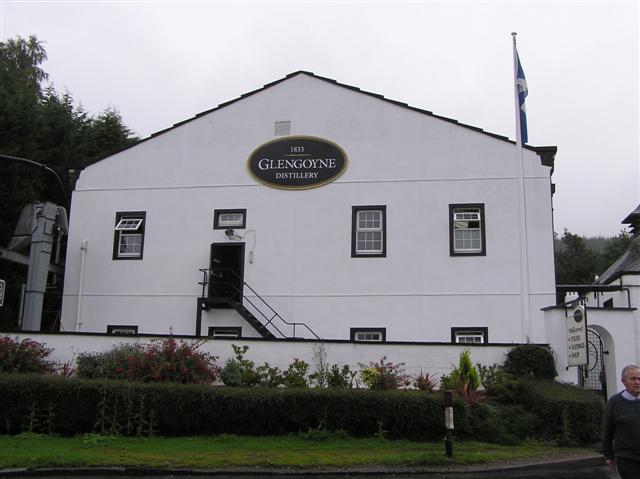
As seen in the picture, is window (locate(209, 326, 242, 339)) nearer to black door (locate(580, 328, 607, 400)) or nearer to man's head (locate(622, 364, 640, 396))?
black door (locate(580, 328, 607, 400))

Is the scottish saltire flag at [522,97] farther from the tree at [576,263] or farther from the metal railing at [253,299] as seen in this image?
the tree at [576,263]

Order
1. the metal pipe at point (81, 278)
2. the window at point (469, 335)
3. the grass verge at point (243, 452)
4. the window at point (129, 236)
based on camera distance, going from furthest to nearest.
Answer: the window at point (129, 236)
the metal pipe at point (81, 278)
the window at point (469, 335)
the grass verge at point (243, 452)

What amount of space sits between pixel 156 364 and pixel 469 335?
9721 millimetres

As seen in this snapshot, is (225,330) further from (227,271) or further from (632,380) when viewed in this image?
(632,380)

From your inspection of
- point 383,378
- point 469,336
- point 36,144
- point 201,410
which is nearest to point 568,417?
point 383,378

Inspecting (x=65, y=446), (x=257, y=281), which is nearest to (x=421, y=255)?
(x=257, y=281)

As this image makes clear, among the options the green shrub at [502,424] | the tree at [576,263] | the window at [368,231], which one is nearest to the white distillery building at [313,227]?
the window at [368,231]

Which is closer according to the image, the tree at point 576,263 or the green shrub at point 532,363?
the green shrub at point 532,363

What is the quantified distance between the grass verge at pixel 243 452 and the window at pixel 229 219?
10.8 meters

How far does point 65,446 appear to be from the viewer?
40.8ft

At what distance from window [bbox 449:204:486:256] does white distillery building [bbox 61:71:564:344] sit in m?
0.04

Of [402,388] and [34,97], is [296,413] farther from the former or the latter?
[34,97]

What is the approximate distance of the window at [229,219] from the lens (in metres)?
23.3

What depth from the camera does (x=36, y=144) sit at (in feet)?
90.7
